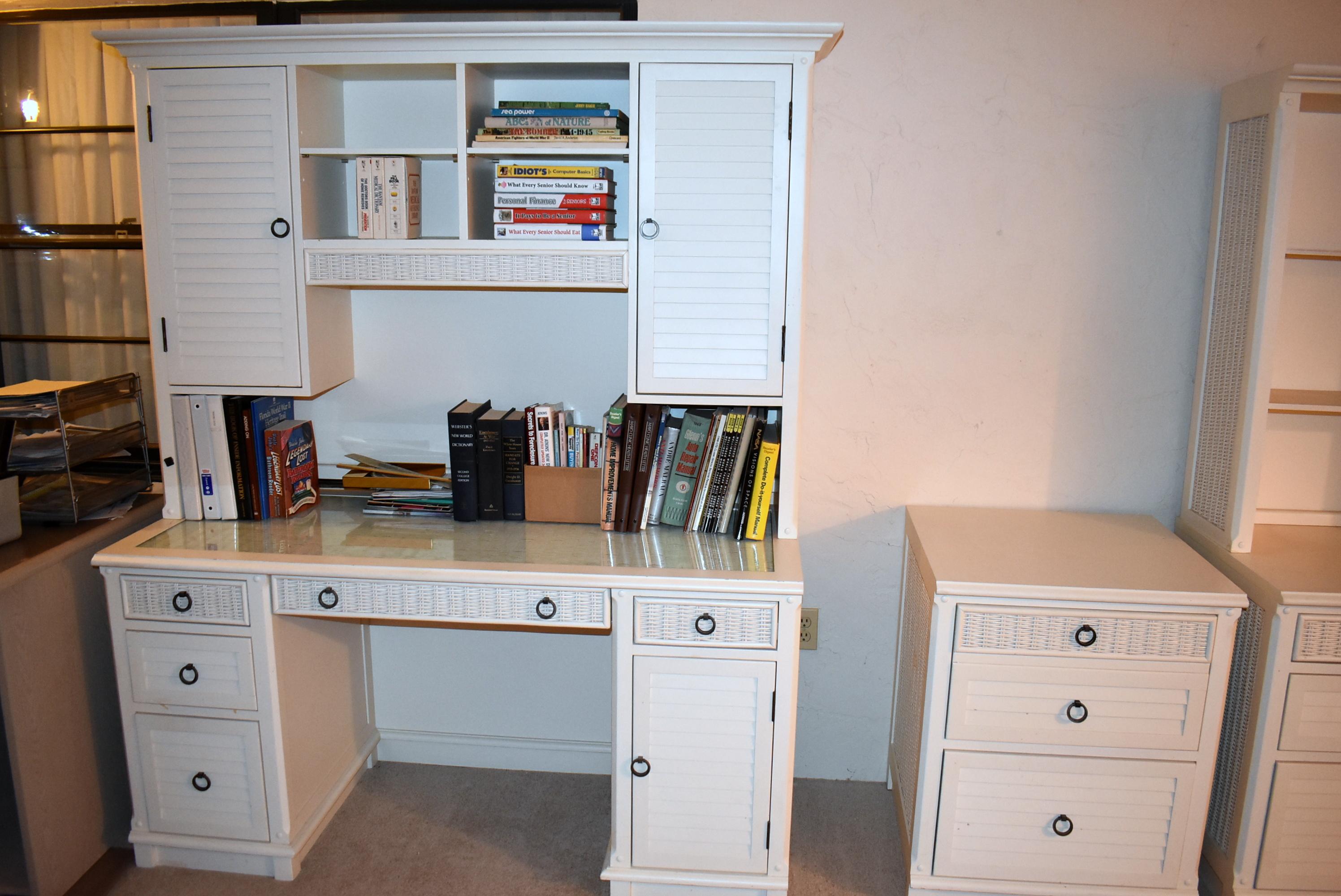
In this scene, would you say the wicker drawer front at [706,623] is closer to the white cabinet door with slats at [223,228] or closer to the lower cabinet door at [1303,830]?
the white cabinet door with slats at [223,228]

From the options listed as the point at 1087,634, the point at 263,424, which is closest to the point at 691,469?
the point at 1087,634

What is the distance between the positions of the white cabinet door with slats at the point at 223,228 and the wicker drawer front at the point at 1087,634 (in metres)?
1.61

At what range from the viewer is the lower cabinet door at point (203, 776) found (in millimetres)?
2061

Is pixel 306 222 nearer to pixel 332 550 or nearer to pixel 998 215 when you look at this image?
pixel 332 550

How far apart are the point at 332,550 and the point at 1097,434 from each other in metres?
1.84

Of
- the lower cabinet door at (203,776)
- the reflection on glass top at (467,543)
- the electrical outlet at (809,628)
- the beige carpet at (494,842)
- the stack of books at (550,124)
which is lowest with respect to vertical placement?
the beige carpet at (494,842)

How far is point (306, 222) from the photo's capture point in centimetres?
206

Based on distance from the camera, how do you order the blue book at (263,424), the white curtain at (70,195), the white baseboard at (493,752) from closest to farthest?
the blue book at (263,424)
the white curtain at (70,195)
the white baseboard at (493,752)

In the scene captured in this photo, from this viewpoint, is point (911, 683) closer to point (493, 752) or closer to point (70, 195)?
point (493, 752)

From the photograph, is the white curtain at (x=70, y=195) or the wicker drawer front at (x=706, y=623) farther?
the white curtain at (x=70, y=195)

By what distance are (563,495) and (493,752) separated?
0.86m

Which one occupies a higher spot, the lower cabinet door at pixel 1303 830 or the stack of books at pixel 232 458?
the stack of books at pixel 232 458

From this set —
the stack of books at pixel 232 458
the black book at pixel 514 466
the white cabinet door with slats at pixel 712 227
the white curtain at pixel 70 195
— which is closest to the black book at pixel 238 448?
the stack of books at pixel 232 458

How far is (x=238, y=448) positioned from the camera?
2178 mm
